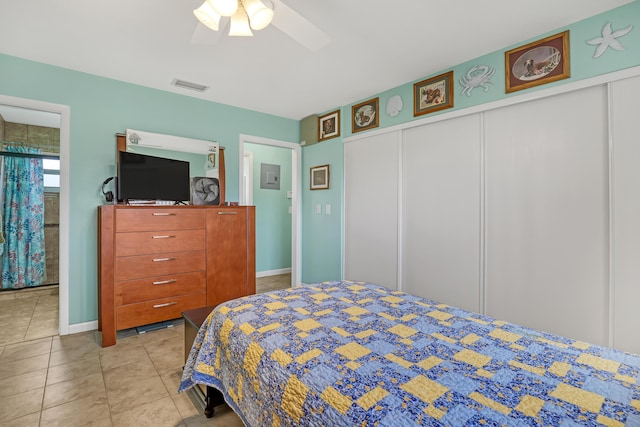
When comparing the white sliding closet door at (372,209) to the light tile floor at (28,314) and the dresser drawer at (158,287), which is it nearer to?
the dresser drawer at (158,287)

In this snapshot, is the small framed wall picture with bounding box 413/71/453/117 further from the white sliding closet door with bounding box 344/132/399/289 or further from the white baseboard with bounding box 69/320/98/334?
the white baseboard with bounding box 69/320/98/334

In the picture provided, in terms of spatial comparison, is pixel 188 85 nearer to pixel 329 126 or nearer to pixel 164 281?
pixel 329 126

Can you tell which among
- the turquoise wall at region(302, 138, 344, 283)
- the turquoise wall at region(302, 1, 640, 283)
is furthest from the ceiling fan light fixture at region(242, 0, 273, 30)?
the turquoise wall at region(302, 138, 344, 283)

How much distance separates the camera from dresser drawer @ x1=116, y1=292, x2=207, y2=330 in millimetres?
2611

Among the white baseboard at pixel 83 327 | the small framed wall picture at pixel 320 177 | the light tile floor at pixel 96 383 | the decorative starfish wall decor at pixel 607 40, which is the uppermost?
the decorative starfish wall decor at pixel 607 40

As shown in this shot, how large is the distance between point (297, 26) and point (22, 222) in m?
4.58

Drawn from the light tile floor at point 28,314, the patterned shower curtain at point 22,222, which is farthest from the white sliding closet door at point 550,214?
the patterned shower curtain at point 22,222

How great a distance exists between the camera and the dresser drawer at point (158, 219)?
260 cm

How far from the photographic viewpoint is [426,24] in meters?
2.12

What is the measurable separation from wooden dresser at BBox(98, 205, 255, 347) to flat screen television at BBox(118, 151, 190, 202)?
10.9 inches

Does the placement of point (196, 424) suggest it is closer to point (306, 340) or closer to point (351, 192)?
point (306, 340)

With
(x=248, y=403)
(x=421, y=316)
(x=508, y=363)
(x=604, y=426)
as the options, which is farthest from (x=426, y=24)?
(x=248, y=403)

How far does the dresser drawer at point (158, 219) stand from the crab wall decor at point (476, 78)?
104 inches

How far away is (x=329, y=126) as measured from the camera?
13.0 ft
